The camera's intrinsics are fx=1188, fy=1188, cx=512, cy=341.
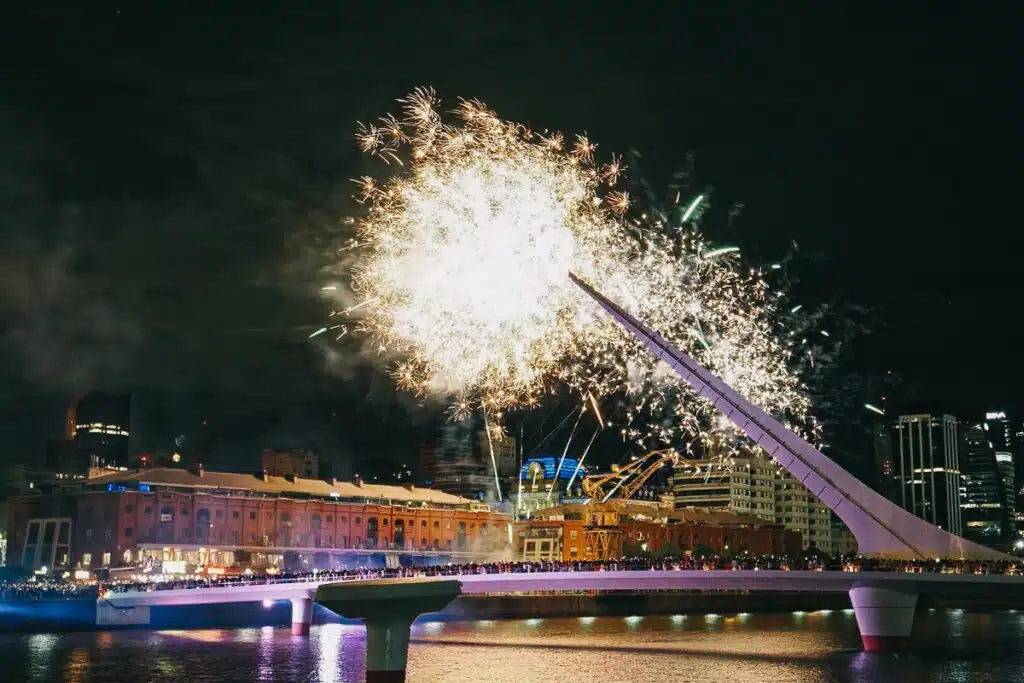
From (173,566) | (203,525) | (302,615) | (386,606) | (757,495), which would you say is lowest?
(302,615)

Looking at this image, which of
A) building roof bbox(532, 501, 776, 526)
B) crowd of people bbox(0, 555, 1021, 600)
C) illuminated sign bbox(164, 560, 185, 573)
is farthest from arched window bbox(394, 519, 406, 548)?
crowd of people bbox(0, 555, 1021, 600)

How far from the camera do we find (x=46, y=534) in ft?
351

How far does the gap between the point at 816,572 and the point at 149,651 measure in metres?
32.6

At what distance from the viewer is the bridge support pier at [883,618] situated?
55.7m

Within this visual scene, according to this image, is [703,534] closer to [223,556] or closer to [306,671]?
[223,556]

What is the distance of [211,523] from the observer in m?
107

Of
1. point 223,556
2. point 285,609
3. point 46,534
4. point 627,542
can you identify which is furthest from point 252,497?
point 627,542

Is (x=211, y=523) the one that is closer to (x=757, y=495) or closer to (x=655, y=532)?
(x=655, y=532)

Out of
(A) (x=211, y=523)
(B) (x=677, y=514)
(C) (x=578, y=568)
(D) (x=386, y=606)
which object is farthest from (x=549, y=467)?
(D) (x=386, y=606)

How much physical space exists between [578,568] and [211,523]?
52354 millimetres

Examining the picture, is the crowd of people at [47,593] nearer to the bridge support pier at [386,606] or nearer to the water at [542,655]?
the water at [542,655]

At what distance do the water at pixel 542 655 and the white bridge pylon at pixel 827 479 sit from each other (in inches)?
216

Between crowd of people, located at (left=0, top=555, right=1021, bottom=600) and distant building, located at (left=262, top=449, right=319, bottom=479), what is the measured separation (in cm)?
7562

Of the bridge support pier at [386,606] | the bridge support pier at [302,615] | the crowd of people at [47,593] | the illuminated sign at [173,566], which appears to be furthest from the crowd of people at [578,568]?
the bridge support pier at [386,606]
